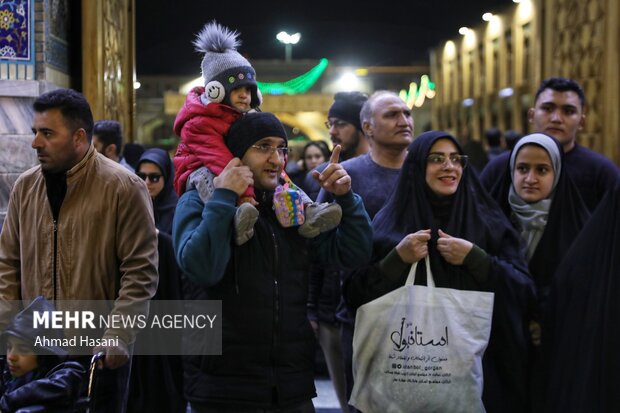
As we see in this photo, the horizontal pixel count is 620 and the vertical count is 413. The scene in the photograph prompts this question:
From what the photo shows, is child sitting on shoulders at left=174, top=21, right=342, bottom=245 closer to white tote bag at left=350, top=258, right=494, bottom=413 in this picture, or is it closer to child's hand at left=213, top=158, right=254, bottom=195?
child's hand at left=213, top=158, right=254, bottom=195

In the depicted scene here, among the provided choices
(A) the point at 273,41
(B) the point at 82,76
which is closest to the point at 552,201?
(B) the point at 82,76

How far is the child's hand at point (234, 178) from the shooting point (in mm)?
2646

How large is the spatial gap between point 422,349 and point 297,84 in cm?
1461

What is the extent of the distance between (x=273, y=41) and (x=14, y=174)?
9.41 meters

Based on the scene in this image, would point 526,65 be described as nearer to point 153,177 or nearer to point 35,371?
point 153,177

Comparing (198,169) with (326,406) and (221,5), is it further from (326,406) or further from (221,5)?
(221,5)

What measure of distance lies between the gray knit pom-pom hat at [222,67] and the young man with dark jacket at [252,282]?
0.12 m

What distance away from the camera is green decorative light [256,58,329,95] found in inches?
662

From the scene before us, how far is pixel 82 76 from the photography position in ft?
22.2

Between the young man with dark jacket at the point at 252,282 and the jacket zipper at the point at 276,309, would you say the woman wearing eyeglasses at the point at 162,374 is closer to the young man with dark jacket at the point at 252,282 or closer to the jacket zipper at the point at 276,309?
the young man with dark jacket at the point at 252,282

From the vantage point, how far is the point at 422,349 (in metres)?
2.84

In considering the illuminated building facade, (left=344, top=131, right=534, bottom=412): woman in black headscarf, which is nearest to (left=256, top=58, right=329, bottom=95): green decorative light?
the illuminated building facade

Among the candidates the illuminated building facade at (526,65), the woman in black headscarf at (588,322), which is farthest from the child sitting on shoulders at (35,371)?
the illuminated building facade at (526,65)

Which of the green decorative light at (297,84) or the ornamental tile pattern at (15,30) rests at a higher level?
the green decorative light at (297,84)
